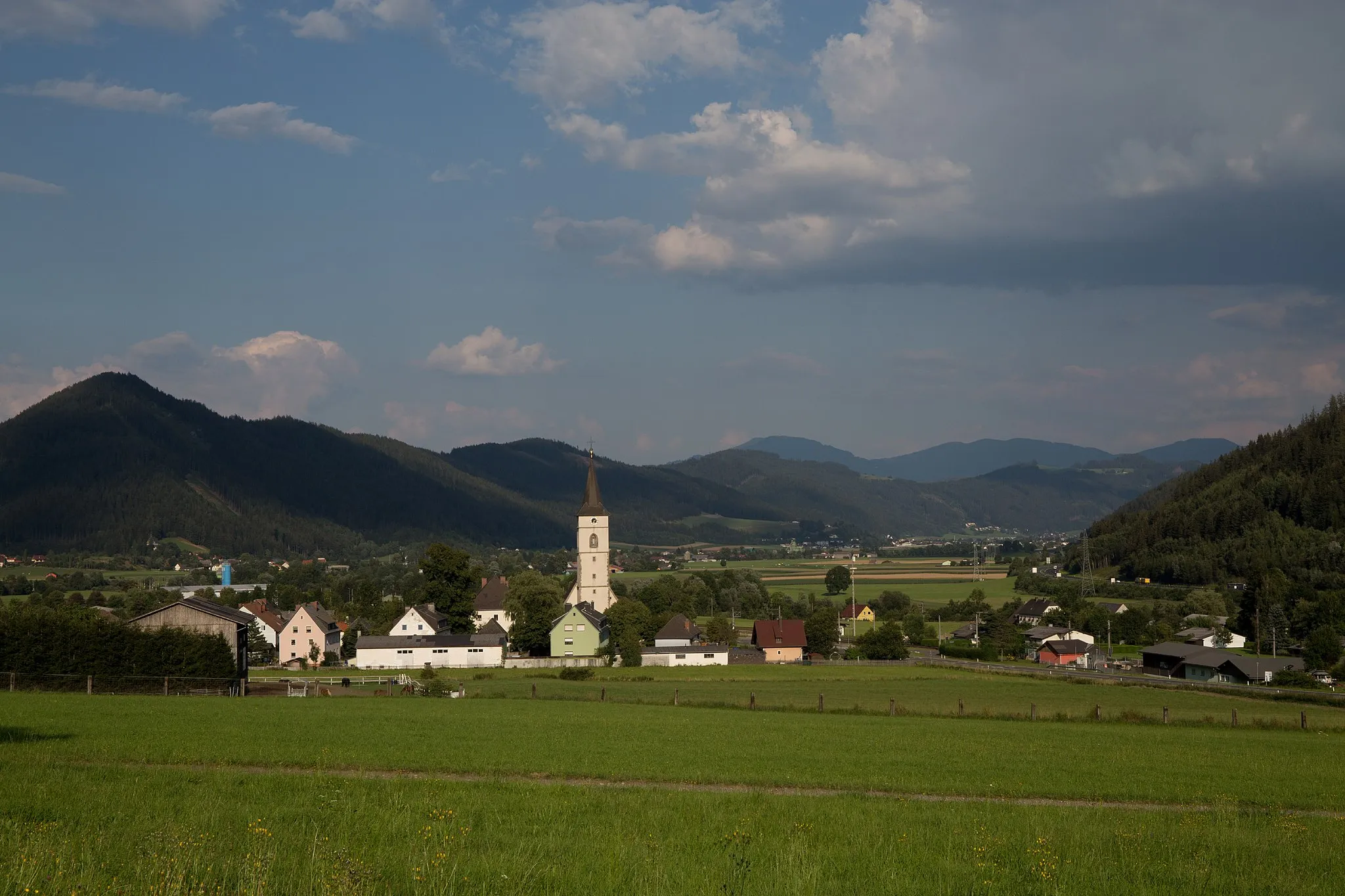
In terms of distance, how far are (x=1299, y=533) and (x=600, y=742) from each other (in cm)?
15578

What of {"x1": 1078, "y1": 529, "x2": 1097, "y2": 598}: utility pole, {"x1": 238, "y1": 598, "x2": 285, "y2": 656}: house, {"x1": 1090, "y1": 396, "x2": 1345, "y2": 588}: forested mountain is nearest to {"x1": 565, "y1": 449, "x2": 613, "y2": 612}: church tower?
{"x1": 238, "y1": 598, "x2": 285, "y2": 656}: house

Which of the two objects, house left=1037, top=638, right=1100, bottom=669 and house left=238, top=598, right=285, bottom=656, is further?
house left=238, top=598, right=285, bottom=656

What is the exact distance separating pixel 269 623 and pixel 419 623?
1698cm

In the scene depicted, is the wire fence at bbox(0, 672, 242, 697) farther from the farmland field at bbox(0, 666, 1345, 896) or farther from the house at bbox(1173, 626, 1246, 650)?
the house at bbox(1173, 626, 1246, 650)

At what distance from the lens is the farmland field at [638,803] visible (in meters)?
11.0

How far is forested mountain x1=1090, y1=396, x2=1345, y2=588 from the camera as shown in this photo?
142250 mm

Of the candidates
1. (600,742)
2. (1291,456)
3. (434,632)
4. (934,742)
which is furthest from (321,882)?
(1291,456)

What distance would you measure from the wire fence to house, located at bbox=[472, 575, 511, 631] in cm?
6209

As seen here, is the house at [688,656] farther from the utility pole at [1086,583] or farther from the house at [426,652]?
the utility pole at [1086,583]

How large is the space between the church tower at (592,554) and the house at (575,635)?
17.9 m

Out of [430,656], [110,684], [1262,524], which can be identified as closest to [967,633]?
[430,656]

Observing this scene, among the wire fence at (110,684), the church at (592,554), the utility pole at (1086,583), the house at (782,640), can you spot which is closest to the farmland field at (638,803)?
the wire fence at (110,684)

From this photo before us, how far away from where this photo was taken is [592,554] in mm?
108062

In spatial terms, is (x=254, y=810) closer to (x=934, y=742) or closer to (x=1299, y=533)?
(x=934, y=742)
